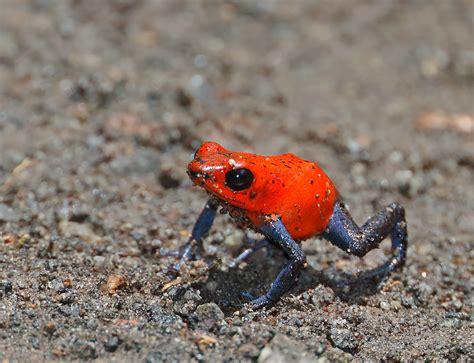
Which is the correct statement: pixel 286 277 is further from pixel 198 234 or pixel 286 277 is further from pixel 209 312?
pixel 198 234

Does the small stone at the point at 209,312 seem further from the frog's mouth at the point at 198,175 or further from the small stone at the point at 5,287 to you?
the small stone at the point at 5,287

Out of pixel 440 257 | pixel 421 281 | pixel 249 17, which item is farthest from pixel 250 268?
pixel 249 17

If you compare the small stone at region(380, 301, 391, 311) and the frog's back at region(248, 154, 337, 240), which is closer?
the frog's back at region(248, 154, 337, 240)

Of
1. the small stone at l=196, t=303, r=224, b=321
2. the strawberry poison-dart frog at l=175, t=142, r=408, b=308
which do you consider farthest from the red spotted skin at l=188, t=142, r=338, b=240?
the small stone at l=196, t=303, r=224, b=321

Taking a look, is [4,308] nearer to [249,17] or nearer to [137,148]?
[137,148]

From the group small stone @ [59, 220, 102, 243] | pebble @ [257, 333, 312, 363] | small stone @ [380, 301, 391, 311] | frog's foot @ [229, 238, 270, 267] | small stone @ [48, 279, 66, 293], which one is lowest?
small stone @ [59, 220, 102, 243]

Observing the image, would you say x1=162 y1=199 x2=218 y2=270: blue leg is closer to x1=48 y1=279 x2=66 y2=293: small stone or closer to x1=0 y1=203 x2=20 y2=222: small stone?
x1=48 y1=279 x2=66 y2=293: small stone

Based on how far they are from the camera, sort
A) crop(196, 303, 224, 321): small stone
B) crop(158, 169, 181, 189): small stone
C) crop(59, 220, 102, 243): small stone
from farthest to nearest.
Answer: crop(158, 169, 181, 189): small stone < crop(59, 220, 102, 243): small stone < crop(196, 303, 224, 321): small stone
